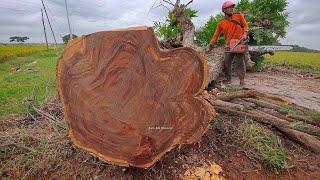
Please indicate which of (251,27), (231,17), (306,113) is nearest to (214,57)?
(231,17)

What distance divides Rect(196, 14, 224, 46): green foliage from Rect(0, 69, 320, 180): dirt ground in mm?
4901

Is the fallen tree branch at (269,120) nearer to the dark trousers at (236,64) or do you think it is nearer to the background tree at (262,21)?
the dark trousers at (236,64)

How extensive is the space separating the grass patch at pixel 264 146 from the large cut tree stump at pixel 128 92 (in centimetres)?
101

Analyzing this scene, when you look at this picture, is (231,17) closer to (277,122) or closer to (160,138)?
(277,122)

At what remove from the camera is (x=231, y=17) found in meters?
6.23

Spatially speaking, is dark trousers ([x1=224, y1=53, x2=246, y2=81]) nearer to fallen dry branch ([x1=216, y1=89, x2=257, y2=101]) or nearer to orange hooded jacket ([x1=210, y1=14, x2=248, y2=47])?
orange hooded jacket ([x1=210, y1=14, x2=248, y2=47])

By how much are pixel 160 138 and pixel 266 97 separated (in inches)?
94.7

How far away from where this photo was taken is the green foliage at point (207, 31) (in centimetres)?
868

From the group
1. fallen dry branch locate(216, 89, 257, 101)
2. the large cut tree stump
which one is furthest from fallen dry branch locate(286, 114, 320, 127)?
the large cut tree stump

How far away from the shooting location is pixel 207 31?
28.8 ft

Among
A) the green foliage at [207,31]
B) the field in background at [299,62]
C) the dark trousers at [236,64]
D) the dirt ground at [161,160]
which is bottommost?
the field in background at [299,62]

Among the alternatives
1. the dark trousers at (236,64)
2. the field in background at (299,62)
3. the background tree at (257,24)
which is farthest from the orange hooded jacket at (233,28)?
the field in background at (299,62)

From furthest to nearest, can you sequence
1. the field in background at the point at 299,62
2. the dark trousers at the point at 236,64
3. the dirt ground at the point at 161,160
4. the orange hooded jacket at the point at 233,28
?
the field in background at the point at 299,62
the dark trousers at the point at 236,64
the orange hooded jacket at the point at 233,28
the dirt ground at the point at 161,160

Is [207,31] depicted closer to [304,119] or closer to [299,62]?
[304,119]
